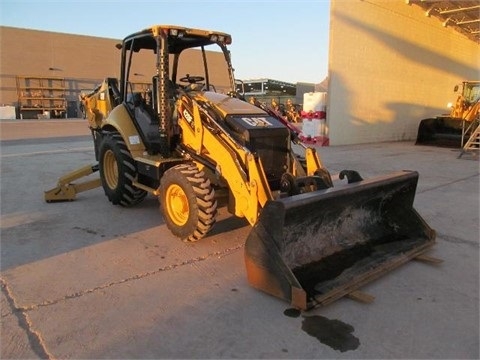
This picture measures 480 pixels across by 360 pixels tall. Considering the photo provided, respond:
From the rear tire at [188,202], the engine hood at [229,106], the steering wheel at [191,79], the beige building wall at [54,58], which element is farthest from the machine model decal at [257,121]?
the beige building wall at [54,58]

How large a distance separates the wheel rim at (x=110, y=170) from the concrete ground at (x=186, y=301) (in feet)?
2.02

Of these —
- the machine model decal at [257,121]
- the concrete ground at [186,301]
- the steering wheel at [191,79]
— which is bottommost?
the concrete ground at [186,301]

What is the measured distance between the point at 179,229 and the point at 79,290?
134 cm

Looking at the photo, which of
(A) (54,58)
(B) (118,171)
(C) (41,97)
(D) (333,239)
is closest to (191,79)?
(B) (118,171)

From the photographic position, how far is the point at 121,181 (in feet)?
19.0

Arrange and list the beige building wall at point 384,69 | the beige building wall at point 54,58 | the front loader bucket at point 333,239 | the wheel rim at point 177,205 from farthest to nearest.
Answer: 1. the beige building wall at point 54,58
2. the beige building wall at point 384,69
3. the wheel rim at point 177,205
4. the front loader bucket at point 333,239

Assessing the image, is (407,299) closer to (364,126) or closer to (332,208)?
(332,208)

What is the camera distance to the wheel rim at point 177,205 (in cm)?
465

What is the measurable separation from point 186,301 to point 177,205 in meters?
1.55

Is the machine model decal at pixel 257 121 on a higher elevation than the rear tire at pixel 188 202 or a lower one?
higher

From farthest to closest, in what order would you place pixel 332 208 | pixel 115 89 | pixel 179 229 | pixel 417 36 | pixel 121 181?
pixel 417 36 < pixel 115 89 < pixel 121 181 < pixel 179 229 < pixel 332 208

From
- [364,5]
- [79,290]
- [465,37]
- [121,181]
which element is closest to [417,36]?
[364,5]

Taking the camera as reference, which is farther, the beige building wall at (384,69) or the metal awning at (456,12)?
the metal awning at (456,12)

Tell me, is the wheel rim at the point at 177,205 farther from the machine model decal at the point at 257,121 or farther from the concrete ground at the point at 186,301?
the machine model decal at the point at 257,121
